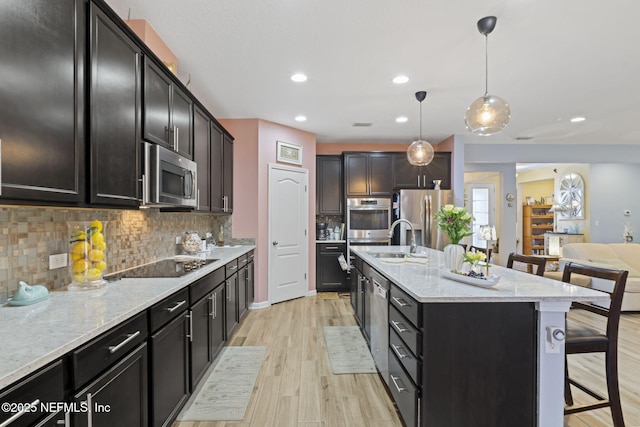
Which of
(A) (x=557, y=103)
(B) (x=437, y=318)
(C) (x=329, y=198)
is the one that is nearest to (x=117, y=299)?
(B) (x=437, y=318)

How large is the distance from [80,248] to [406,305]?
1894 mm

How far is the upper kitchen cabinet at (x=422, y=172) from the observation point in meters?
5.63

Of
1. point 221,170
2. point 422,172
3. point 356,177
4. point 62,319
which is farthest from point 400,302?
point 422,172

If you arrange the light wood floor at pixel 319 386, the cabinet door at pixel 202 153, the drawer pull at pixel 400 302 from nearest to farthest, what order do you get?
the drawer pull at pixel 400 302 < the light wood floor at pixel 319 386 < the cabinet door at pixel 202 153

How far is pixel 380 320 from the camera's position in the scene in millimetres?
2508

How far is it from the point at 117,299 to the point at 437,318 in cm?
164

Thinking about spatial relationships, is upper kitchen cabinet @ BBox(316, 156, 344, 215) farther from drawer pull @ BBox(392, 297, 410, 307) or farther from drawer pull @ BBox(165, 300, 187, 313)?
drawer pull @ BBox(165, 300, 187, 313)

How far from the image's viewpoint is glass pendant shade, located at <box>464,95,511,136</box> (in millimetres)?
2373

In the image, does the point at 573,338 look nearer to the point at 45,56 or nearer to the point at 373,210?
the point at 45,56

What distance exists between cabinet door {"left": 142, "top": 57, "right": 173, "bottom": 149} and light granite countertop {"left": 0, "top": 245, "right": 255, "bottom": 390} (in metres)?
1.00

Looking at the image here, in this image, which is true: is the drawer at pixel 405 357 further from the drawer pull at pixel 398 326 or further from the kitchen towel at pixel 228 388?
the kitchen towel at pixel 228 388

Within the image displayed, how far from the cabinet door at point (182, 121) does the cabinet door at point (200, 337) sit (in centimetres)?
127

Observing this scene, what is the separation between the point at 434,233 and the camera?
5.27 m

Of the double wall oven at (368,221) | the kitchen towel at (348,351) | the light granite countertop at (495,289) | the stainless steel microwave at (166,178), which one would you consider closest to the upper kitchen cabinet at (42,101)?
the stainless steel microwave at (166,178)
